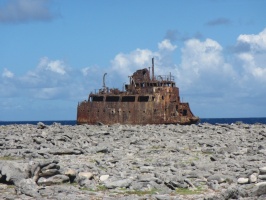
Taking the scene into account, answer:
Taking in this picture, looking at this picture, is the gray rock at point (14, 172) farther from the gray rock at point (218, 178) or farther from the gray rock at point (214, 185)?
the gray rock at point (218, 178)

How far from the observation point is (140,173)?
15.3 m

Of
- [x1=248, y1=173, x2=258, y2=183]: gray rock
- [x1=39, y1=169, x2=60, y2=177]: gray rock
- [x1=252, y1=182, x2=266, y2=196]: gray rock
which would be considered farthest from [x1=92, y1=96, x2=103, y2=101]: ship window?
[x1=252, y1=182, x2=266, y2=196]: gray rock

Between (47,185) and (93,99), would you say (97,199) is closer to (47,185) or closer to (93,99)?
(47,185)

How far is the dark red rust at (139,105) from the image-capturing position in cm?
6375

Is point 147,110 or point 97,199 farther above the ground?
point 147,110

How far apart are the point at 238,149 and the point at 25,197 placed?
1293 cm

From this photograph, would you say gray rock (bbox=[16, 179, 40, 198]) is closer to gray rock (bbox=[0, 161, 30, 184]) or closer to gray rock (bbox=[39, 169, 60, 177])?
gray rock (bbox=[0, 161, 30, 184])

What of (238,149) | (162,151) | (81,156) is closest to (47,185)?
(81,156)

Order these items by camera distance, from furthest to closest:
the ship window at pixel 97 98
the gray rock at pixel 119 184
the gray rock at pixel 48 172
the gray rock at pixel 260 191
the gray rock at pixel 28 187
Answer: the ship window at pixel 97 98
the gray rock at pixel 48 172
the gray rock at pixel 119 184
the gray rock at pixel 28 187
the gray rock at pixel 260 191

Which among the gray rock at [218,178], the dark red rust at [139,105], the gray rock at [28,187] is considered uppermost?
the dark red rust at [139,105]

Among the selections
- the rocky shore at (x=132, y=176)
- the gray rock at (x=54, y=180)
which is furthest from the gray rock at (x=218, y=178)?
the gray rock at (x=54, y=180)

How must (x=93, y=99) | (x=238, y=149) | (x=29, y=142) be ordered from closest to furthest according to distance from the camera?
(x=238, y=149) → (x=29, y=142) → (x=93, y=99)

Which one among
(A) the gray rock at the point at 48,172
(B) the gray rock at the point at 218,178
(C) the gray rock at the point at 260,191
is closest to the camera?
(C) the gray rock at the point at 260,191

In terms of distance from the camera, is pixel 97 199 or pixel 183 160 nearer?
pixel 97 199
